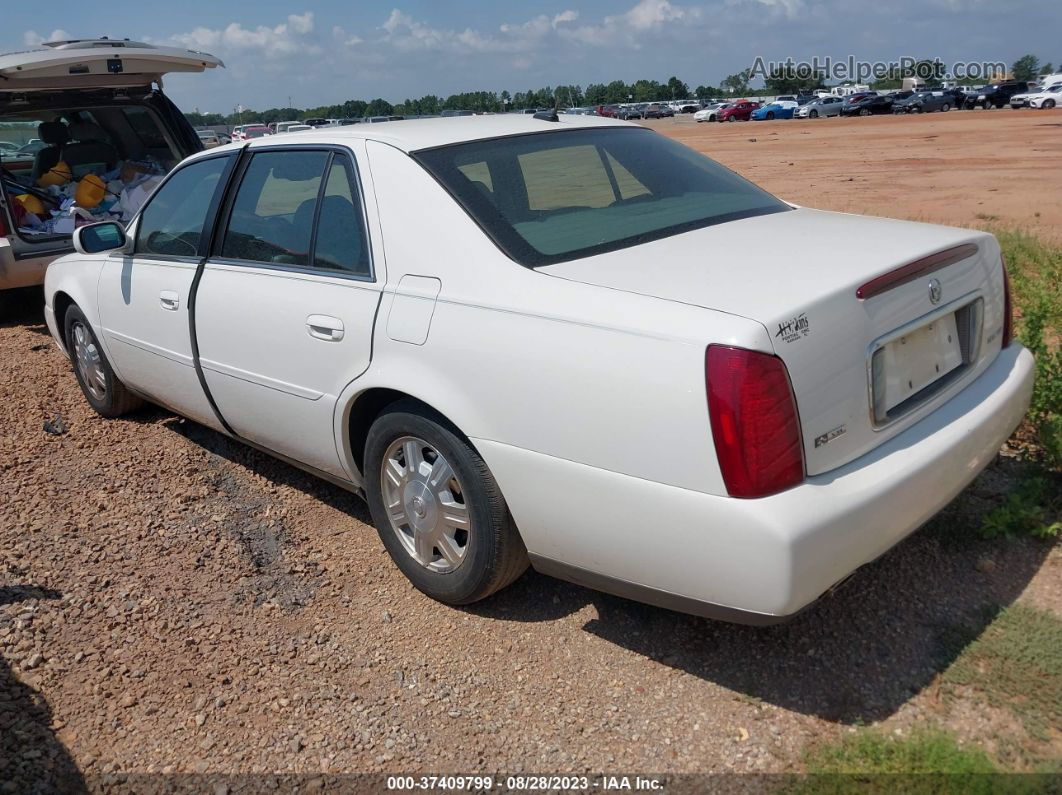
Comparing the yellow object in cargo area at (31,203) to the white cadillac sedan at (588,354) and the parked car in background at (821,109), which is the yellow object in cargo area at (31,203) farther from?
the parked car in background at (821,109)

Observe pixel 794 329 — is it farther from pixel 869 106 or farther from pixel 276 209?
pixel 869 106

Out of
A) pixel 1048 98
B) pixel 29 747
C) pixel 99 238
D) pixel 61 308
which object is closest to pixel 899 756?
pixel 29 747

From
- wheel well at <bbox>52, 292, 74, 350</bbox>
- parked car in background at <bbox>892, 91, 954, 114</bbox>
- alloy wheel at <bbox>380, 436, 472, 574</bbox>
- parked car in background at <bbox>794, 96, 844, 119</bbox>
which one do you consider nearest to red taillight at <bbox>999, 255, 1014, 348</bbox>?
alloy wheel at <bbox>380, 436, 472, 574</bbox>

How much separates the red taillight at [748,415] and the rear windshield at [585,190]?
82 cm

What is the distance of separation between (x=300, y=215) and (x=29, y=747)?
85.3 inches

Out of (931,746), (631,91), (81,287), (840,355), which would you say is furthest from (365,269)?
(631,91)

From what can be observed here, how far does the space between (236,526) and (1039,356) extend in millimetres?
3658

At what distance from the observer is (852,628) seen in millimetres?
3201

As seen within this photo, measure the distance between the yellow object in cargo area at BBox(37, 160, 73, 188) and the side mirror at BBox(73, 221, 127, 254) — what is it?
4.61 meters

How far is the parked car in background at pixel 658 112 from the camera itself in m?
76.6

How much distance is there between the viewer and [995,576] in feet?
11.3

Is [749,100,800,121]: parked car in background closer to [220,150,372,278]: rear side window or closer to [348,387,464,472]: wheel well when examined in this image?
[220,150,372,278]: rear side window

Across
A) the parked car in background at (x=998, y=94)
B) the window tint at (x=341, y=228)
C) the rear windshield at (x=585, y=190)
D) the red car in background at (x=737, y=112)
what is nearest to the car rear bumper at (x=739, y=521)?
the rear windshield at (x=585, y=190)

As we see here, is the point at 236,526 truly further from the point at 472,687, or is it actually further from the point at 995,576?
the point at 995,576
